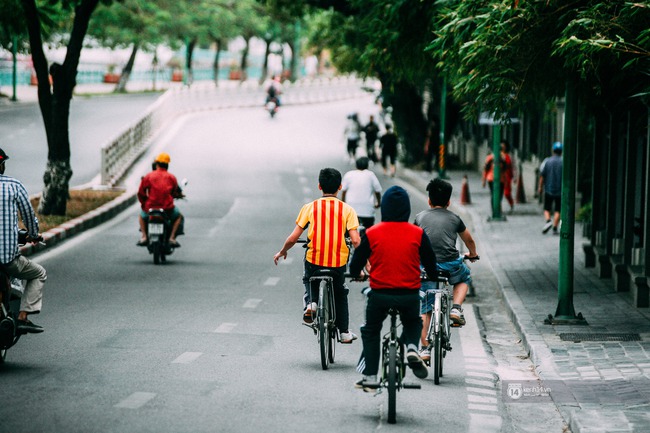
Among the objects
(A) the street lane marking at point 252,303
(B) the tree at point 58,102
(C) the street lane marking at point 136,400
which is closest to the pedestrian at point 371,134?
(B) the tree at point 58,102

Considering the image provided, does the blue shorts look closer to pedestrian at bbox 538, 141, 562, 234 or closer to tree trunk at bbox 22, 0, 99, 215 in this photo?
pedestrian at bbox 538, 141, 562, 234

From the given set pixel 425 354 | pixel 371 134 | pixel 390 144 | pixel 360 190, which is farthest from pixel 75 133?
pixel 425 354

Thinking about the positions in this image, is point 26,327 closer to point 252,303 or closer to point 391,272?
point 391,272

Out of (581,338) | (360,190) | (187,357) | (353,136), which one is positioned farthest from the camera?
(353,136)

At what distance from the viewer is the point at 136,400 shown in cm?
927

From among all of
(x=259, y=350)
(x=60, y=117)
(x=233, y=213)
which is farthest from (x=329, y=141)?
(x=259, y=350)

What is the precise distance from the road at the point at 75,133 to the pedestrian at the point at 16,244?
1727 centimetres

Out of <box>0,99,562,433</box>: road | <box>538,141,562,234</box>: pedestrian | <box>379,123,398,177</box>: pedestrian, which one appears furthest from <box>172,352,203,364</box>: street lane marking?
<box>379,123,398,177</box>: pedestrian

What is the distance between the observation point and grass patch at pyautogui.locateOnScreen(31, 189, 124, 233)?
2244cm

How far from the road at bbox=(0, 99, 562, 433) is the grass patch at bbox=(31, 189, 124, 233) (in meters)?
0.77

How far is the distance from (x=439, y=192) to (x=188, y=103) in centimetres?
4756

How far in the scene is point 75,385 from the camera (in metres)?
9.78

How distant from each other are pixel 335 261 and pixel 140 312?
151 inches

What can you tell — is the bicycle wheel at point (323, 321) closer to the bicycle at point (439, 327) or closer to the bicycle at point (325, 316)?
the bicycle at point (325, 316)
